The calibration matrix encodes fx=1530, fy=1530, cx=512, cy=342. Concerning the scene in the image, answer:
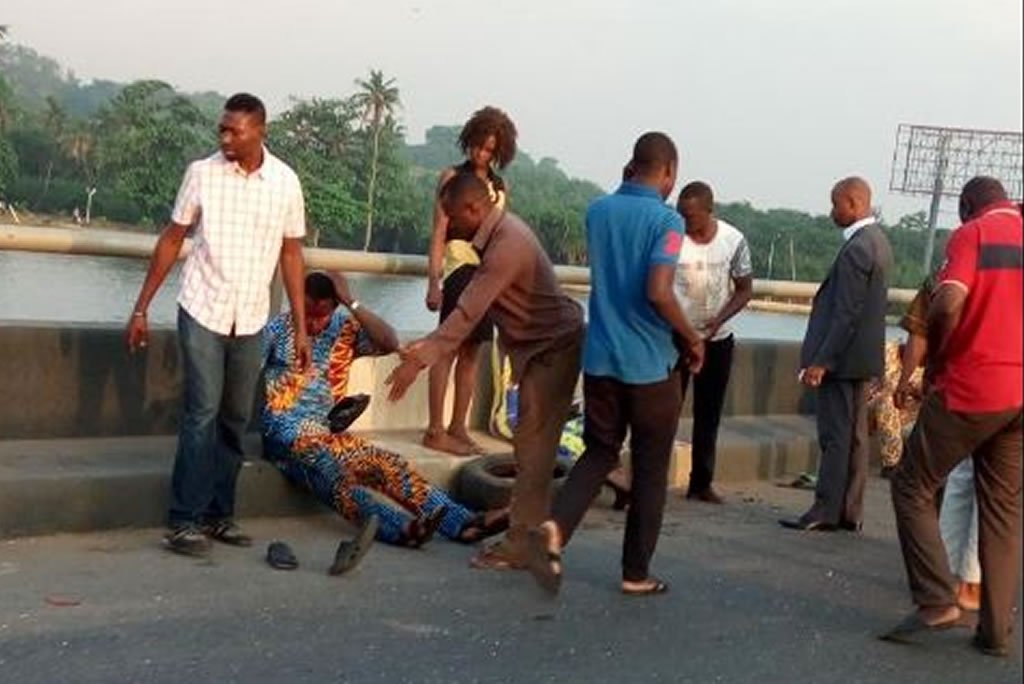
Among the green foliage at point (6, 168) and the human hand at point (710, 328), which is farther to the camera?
the human hand at point (710, 328)

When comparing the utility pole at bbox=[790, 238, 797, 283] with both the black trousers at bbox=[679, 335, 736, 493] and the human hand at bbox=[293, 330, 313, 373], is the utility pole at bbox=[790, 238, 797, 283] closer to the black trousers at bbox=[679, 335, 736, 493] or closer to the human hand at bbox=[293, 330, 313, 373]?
the black trousers at bbox=[679, 335, 736, 493]

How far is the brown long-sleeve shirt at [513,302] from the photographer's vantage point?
19.3ft

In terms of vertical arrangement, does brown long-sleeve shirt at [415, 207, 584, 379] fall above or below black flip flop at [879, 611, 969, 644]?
above

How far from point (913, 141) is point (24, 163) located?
545 centimetres

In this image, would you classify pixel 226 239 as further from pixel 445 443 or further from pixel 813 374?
pixel 813 374

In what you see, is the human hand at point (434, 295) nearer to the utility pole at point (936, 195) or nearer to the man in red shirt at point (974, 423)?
the utility pole at point (936, 195)

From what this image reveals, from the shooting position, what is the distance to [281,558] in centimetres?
600

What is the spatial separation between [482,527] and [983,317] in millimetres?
2559

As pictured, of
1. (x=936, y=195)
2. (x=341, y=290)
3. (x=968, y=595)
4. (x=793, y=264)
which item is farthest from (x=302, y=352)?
(x=936, y=195)

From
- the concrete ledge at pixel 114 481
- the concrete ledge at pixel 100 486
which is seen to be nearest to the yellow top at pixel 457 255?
the concrete ledge at pixel 114 481

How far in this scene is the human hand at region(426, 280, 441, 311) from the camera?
24.6ft

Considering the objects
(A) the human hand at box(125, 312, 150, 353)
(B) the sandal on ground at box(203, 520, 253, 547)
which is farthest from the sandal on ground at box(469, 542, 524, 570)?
(A) the human hand at box(125, 312, 150, 353)

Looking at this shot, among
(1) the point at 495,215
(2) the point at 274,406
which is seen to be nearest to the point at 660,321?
(1) the point at 495,215

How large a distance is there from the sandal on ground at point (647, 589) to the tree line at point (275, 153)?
5.15 ft
